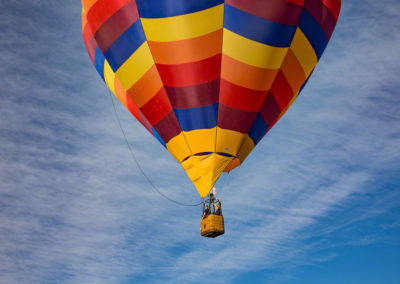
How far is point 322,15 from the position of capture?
12734 millimetres

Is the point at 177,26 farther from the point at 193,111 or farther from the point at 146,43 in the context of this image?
the point at 193,111

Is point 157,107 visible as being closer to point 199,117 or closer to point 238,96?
point 199,117

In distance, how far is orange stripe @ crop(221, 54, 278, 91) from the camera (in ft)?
38.7

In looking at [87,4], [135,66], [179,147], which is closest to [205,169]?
[179,147]

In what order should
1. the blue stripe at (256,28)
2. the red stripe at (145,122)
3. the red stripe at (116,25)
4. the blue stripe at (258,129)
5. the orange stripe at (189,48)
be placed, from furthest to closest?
the red stripe at (145,122)
the blue stripe at (258,129)
the red stripe at (116,25)
the orange stripe at (189,48)
the blue stripe at (256,28)

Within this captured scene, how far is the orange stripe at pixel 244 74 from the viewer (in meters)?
11.8

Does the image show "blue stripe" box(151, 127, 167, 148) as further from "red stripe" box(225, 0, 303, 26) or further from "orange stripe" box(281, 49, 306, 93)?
"red stripe" box(225, 0, 303, 26)

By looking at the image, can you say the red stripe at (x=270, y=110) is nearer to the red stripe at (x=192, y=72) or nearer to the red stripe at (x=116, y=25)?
the red stripe at (x=192, y=72)

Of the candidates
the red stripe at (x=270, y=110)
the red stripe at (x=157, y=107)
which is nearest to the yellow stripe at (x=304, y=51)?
the red stripe at (x=270, y=110)

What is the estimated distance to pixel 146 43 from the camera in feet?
39.4

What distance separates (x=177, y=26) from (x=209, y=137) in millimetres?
3136

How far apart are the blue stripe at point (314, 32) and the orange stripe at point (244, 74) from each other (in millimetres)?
1545

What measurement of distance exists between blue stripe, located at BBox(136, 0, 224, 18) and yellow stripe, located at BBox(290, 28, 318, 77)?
7.99 feet

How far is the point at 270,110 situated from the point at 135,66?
414 cm
